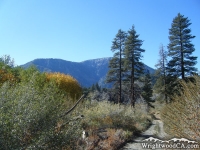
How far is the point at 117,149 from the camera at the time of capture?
30.2ft

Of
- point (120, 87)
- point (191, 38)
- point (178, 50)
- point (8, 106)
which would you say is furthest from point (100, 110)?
point (191, 38)

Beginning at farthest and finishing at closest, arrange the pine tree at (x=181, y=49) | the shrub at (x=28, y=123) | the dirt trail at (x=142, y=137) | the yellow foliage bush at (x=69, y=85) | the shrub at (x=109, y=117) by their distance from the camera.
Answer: the pine tree at (x=181, y=49), the yellow foliage bush at (x=69, y=85), the shrub at (x=109, y=117), the dirt trail at (x=142, y=137), the shrub at (x=28, y=123)

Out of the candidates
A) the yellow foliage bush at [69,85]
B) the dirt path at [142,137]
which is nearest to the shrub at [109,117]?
the dirt path at [142,137]

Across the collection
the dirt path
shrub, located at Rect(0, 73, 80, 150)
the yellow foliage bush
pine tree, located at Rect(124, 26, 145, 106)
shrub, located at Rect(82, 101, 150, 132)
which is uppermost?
pine tree, located at Rect(124, 26, 145, 106)

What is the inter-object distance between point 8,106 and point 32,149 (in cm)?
90

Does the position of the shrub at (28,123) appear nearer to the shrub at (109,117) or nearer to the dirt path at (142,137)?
the dirt path at (142,137)

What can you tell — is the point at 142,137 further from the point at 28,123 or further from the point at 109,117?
the point at 28,123

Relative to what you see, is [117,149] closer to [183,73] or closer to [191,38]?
[183,73]

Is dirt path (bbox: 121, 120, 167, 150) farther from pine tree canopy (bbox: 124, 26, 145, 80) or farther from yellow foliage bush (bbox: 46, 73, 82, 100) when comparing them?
pine tree canopy (bbox: 124, 26, 145, 80)

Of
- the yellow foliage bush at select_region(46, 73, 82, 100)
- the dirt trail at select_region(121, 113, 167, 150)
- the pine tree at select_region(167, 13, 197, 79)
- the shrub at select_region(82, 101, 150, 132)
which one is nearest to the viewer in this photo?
the dirt trail at select_region(121, 113, 167, 150)

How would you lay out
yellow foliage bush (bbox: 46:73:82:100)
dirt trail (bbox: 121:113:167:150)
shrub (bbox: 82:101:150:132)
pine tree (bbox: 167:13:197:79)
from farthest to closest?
1. pine tree (bbox: 167:13:197:79)
2. yellow foliage bush (bbox: 46:73:82:100)
3. shrub (bbox: 82:101:150:132)
4. dirt trail (bbox: 121:113:167:150)

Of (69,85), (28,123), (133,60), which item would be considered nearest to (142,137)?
(69,85)

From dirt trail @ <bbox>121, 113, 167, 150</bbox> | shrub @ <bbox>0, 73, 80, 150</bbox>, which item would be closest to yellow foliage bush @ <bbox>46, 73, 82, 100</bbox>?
dirt trail @ <bbox>121, 113, 167, 150</bbox>

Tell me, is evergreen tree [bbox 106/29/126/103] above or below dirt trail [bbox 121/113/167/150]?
above
